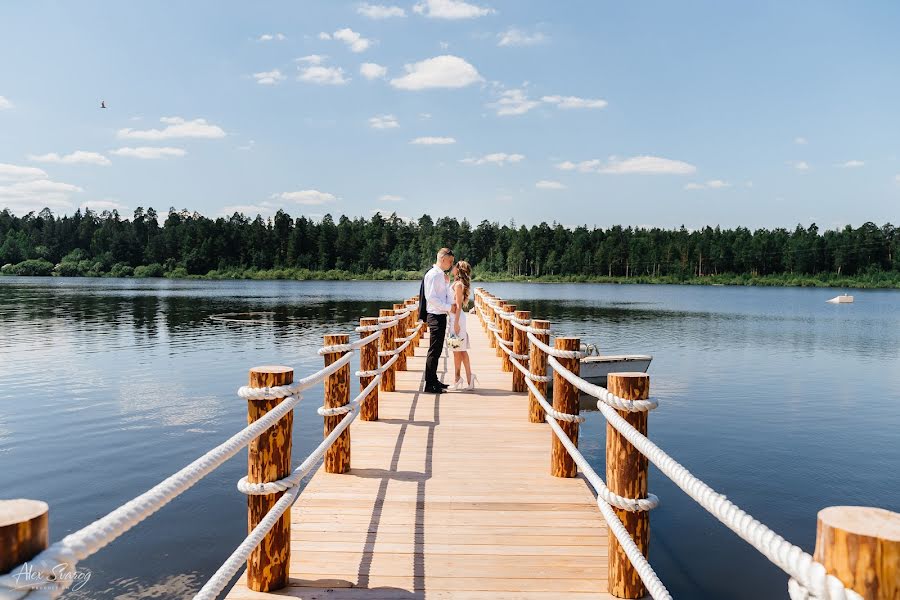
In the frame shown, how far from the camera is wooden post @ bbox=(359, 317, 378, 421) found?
7.82 metres

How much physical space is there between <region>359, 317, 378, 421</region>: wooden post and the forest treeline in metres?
134

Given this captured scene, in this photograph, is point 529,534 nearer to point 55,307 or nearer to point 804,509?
point 804,509

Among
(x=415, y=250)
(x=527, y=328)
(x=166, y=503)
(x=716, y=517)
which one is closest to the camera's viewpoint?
(x=716, y=517)

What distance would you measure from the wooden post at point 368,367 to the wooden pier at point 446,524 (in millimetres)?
367

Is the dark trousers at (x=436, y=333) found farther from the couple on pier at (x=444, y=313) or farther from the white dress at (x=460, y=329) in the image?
the white dress at (x=460, y=329)

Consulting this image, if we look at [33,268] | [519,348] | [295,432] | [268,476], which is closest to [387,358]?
[519,348]

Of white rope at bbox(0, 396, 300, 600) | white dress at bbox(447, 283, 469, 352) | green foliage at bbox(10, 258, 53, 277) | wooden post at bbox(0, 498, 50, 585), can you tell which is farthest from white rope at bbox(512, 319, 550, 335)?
green foliage at bbox(10, 258, 53, 277)

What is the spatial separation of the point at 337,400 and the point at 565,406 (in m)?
2.14

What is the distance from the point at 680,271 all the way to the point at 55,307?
124 metres

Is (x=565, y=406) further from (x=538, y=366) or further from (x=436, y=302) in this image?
(x=436, y=302)

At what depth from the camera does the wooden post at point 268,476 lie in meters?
3.79

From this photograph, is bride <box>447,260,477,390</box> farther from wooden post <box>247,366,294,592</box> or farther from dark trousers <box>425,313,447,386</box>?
wooden post <box>247,366,294,592</box>

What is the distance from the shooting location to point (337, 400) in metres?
6.08

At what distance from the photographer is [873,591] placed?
157cm
